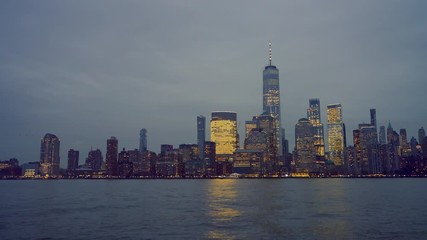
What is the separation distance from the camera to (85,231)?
169 feet

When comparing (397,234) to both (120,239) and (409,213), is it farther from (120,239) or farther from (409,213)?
(120,239)

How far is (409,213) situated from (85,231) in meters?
53.2

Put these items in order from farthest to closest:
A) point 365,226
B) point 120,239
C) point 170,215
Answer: point 170,215, point 365,226, point 120,239

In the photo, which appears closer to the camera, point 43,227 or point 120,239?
point 120,239

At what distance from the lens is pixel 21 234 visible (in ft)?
162

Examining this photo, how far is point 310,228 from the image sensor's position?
171 ft

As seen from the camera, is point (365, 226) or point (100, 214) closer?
point (365, 226)

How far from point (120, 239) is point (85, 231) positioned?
808 cm

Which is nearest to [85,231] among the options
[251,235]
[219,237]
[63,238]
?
[63,238]

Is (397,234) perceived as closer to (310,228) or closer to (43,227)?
(310,228)

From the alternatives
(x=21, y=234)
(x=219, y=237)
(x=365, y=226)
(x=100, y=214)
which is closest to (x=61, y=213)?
(x=100, y=214)

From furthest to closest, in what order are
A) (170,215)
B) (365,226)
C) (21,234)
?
(170,215), (365,226), (21,234)

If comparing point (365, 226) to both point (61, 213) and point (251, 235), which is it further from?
point (61, 213)

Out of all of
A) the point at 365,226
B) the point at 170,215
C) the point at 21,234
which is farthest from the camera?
the point at 170,215
